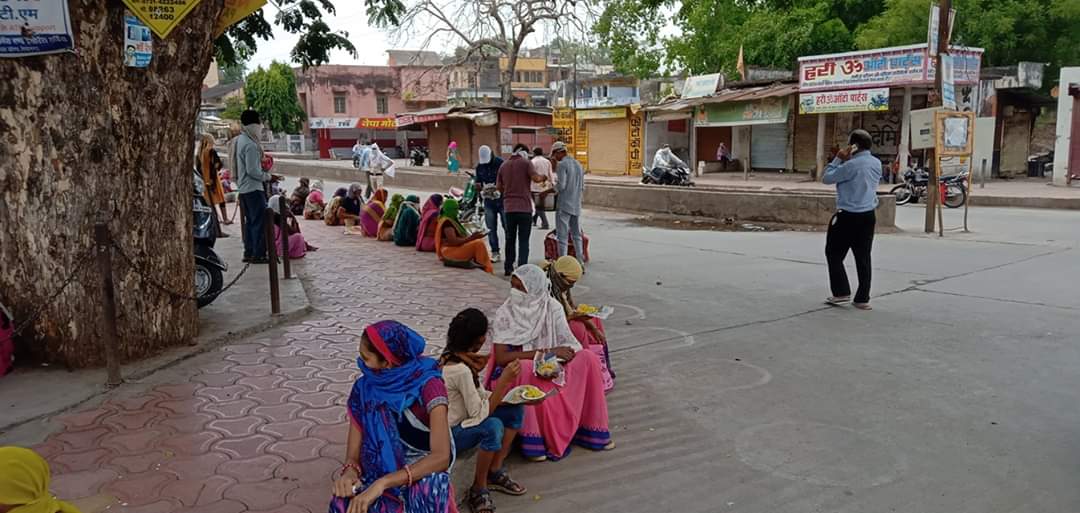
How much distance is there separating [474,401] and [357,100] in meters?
54.2

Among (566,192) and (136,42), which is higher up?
(136,42)

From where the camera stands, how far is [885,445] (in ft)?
13.3

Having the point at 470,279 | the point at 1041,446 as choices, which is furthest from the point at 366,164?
the point at 1041,446

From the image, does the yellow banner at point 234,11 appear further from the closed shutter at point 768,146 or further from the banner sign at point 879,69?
the closed shutter at point 768,146

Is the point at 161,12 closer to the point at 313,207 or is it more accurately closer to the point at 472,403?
the point at 472,403

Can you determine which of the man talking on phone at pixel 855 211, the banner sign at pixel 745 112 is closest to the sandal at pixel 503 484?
the man talking on phone at pixel 855 211

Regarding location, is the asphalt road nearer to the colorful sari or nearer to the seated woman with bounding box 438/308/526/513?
the seated woman with bounding box 438/308/526/513

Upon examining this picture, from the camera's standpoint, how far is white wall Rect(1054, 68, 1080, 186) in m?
21.7

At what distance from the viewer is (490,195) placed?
10.2 m

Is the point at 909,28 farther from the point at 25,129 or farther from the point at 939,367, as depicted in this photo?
the point at 25,129

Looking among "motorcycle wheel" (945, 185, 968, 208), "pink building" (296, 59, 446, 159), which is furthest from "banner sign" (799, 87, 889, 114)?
"pink building" (296, 59, 446, 159)

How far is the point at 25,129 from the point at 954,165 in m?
15.2

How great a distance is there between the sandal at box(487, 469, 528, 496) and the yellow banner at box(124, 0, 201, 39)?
334cm

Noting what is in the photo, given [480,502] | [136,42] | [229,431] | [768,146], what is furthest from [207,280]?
[768,146]
